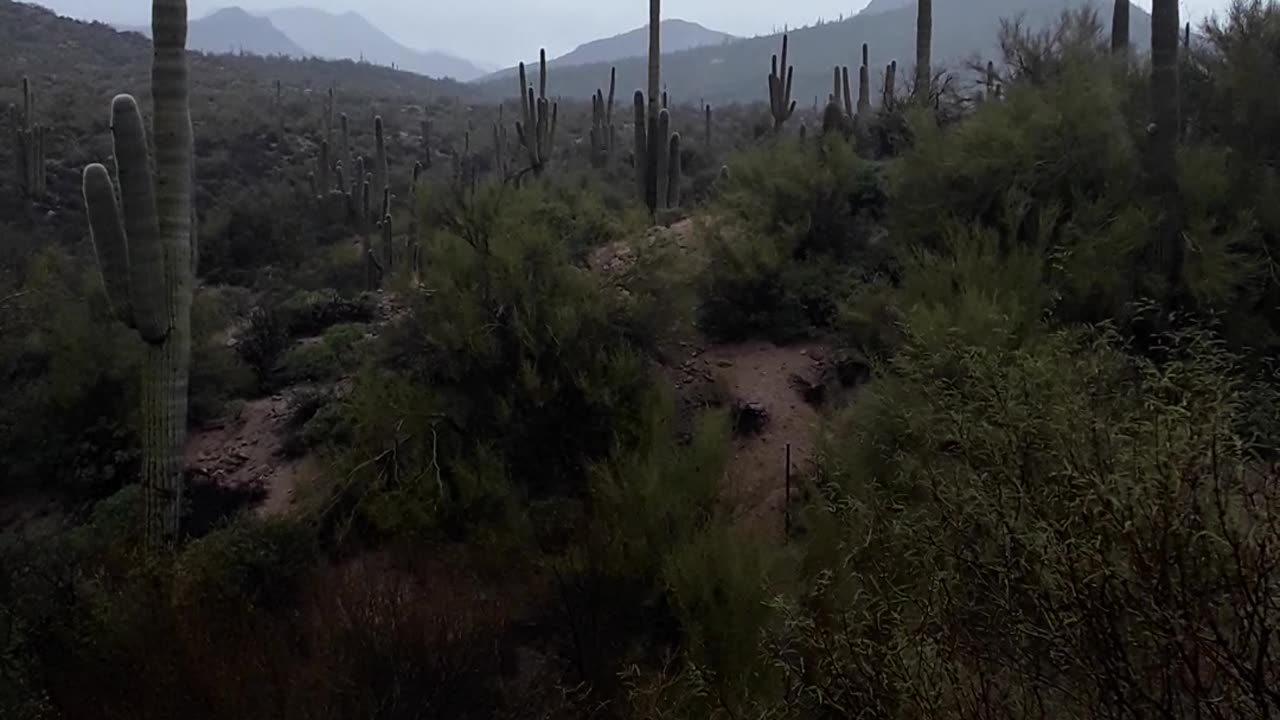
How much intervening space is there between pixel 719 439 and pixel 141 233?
5606 millimetres

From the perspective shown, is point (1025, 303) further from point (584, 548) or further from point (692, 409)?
point (584, 548)

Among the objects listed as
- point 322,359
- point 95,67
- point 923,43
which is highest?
point 95,67

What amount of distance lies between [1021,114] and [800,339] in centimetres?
371

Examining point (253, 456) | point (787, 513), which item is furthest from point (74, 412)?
point (787, 513)

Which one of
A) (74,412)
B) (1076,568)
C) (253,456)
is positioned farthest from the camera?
(74,412)

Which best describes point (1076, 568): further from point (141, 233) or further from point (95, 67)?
point (95, 67)

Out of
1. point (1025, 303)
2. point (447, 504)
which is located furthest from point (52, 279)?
point (1025, 303)

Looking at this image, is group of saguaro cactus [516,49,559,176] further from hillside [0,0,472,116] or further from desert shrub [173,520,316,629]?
hillside [0,0,472,116]

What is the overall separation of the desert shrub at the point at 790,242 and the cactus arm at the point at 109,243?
6.61 m

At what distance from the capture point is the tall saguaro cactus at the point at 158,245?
863 centimetres

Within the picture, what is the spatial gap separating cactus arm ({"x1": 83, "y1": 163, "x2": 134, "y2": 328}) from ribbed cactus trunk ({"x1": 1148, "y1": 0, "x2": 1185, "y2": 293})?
10143 mm

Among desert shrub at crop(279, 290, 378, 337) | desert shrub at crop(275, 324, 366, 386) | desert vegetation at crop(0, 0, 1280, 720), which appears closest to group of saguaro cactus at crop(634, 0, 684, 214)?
desert vegetation at crop(0, 0, 1280, 720)

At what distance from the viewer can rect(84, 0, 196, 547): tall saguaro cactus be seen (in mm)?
8633

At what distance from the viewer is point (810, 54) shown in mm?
105875
